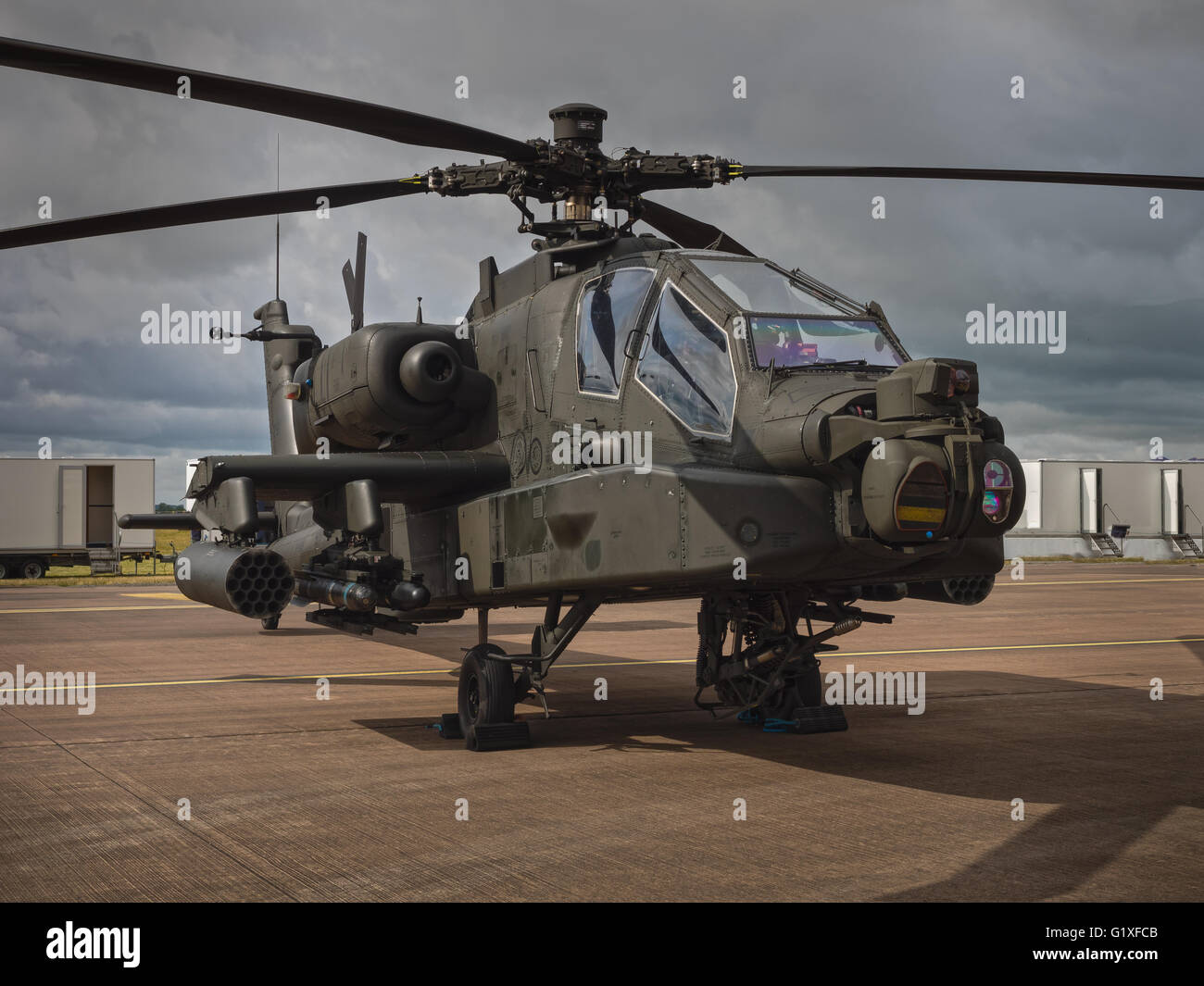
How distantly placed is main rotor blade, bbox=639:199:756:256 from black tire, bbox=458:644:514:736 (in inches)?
162

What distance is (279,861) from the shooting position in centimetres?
606

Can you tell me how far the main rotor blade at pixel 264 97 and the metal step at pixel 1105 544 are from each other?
1944 inches

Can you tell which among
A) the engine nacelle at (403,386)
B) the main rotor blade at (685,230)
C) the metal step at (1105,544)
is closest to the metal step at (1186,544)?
the metal step at (1105,544)

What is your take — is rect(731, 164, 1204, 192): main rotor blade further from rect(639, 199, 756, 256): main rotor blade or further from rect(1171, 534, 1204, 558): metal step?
rect(1171, 534, 1204, 558): metal step

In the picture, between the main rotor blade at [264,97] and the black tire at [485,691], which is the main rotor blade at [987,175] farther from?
the black tire at [485,691]

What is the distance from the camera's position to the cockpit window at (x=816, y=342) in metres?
7.77

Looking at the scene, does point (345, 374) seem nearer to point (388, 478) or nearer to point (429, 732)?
point (388, 478)

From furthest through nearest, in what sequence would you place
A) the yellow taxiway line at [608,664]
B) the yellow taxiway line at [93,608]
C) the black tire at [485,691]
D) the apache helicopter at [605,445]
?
the yellow taxiway line at [93,608]
the yellow taxiway line at [608,664]
the black tire at [485,691]
the apache helicopter at [605,445]

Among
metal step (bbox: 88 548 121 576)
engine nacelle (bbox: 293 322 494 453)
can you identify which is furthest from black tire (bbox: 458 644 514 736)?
metal step (bbox: 88 548 121 576)

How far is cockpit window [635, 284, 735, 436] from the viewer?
25.6 ft

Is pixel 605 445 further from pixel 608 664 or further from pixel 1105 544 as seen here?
pixel 1105 544

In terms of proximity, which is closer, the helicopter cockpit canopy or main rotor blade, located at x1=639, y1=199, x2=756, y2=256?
the helicopter cockpit canopy
